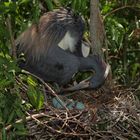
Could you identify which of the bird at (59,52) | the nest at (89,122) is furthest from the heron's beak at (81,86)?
the nest at (89,122)

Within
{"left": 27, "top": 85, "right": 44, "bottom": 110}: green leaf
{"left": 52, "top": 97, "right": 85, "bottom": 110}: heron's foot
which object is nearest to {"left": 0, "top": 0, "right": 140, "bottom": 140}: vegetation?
{"left": 27, "top": 85, "right": 44, "bottom": 110}: green leaf

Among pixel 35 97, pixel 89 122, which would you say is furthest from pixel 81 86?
pixel 35 97

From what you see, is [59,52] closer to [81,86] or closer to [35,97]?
[81,86]

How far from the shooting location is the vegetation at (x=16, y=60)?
7.98 ft

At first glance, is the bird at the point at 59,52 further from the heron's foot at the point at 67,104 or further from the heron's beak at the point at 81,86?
the heron's foot at the point at 67,104

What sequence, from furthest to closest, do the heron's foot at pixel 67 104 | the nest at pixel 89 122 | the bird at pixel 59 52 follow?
the bird at pixel 59 52
the heron's foot at pixel 67 104
the nest at pixel 89 122

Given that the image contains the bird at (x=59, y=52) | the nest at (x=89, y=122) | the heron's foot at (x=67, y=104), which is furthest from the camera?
the bird at (x=59, y=52)

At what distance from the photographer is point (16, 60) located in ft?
8.45

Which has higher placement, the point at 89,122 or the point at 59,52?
the point at 59,52

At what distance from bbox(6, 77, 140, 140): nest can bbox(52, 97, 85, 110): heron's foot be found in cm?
3

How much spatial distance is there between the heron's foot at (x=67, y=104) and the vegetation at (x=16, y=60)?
107 mm

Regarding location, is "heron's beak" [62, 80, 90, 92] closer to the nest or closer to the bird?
the bird

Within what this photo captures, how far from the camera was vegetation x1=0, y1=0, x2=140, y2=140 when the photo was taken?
95.8 inches

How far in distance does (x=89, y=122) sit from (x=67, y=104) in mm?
212
